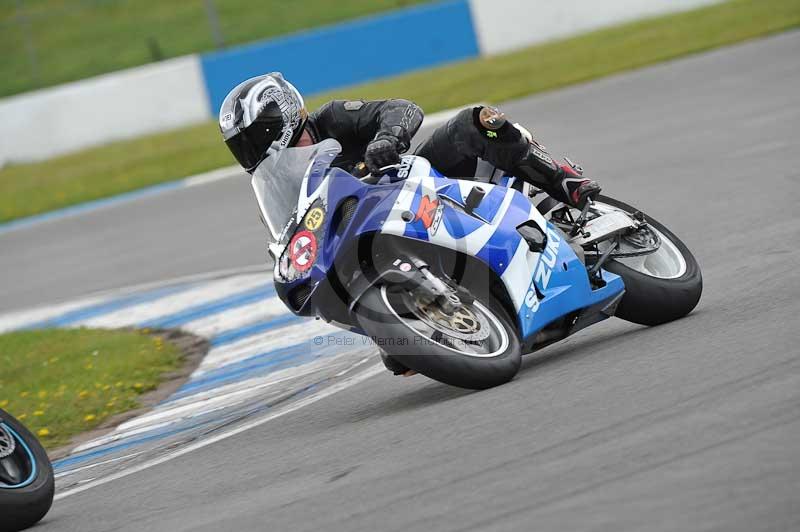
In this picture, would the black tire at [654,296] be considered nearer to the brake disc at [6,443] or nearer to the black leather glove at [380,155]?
the black leather glove at [380,155]

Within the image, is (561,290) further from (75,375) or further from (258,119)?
(75,375)

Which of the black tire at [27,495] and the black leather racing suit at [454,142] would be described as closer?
the black tire at [27,495]

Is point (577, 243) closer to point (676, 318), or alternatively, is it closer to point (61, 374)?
point (676, 318)

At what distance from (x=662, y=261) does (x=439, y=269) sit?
1.32m

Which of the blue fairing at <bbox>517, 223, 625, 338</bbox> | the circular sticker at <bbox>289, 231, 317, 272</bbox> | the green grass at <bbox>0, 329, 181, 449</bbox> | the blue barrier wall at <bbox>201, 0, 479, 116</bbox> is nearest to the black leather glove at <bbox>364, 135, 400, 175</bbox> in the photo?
the circular sticker at <bbox>289, 231, 317, 272</bbox>

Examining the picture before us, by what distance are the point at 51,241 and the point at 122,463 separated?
969cm

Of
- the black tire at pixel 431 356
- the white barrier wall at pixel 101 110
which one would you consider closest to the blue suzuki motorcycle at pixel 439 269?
the black tire at pixel 431 356

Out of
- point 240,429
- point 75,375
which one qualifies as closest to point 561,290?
point 240,429

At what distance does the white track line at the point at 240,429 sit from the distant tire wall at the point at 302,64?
49.3 ft

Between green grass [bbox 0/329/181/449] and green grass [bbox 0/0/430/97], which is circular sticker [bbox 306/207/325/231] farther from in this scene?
green grass [bbox 0/0/430/97]

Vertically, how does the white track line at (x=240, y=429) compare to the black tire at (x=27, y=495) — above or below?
below

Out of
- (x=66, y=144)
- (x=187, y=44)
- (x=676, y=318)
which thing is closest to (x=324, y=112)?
(x=676, y=318)

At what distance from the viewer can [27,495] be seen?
17.5 feet

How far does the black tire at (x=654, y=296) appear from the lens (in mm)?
6254
